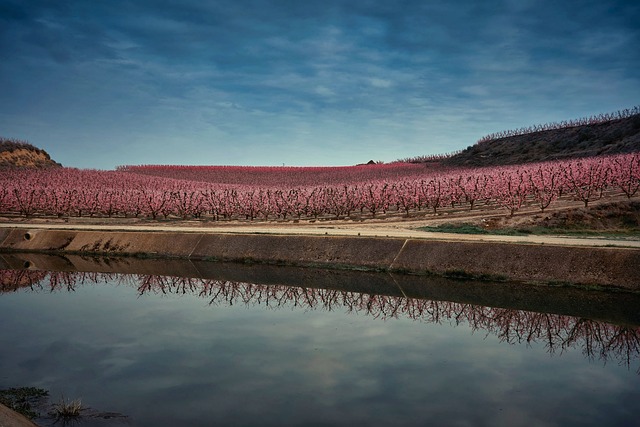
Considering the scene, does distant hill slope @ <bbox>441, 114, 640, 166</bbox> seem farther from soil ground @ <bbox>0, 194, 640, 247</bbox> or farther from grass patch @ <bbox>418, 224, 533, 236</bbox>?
grass patch @ <bbox>418, 224, 533, 236</bbox>

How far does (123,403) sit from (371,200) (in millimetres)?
32230

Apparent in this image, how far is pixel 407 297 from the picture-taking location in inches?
757

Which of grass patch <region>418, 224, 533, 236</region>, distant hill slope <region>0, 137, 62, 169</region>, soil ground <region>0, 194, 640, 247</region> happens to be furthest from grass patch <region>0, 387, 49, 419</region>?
distant hill slope <region>0, 137, 62, 169</region>

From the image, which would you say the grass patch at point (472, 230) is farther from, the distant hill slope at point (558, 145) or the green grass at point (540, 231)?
the distant hill slope at point (558, 145)

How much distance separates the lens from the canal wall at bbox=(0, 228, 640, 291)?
63.6 ft

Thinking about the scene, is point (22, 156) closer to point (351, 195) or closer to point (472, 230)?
point (351, 195)

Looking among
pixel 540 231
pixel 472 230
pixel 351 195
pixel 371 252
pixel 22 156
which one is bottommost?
pixel 371 252

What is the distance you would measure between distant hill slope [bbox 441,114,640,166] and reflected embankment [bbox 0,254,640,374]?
117 feet

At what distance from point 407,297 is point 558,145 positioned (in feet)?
169

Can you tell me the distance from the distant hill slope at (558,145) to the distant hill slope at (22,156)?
49945 millimetres

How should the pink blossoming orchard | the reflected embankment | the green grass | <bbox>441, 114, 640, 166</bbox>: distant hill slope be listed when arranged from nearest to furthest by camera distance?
1. the reflected embankment
2. the green grass
3. the pink blossoming orchard
4. <bbox>441, 114, 640, 166</bbox>: distant hill slope

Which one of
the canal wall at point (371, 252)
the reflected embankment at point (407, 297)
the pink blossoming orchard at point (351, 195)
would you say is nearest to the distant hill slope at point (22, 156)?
the pink blossoming orchard at point (351, 195)

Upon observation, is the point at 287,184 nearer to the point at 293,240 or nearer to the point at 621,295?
the point at 293,240

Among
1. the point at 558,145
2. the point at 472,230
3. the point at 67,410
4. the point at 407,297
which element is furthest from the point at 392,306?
the point at 558,145
